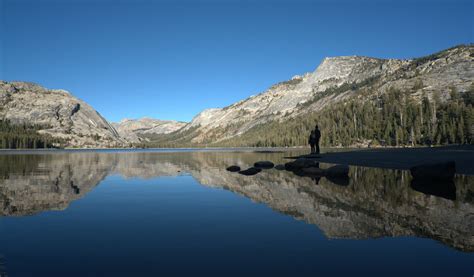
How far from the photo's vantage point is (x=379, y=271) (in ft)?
28.1

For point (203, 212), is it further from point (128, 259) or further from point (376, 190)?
point (376, 190)

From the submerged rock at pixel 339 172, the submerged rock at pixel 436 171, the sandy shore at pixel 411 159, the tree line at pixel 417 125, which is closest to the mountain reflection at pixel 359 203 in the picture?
the submerged rock at pixel 436 171

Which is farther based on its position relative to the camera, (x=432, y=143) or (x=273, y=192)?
(x=432, y=143)

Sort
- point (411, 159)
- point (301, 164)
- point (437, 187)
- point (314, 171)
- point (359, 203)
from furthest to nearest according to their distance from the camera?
1. point (411, 159)
2. point (301, 164)
3. point (314, 171)
4. point (437, 187)
5. point (359, 203)

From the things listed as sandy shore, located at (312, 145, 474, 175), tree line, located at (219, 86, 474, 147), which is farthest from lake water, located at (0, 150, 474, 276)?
tree line, located at (219, 86, 474, 147)

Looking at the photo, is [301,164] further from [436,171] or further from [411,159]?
[411,159]

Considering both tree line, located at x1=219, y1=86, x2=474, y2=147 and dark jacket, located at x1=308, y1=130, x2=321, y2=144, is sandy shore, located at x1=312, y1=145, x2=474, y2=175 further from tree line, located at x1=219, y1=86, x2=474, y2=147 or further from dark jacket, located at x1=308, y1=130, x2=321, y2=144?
tree line, located at x1=219, y1=86, x2=474, y2=147

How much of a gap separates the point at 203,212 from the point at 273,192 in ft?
25.8

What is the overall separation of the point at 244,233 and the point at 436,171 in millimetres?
22251

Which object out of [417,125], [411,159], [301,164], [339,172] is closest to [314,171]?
[339,172]

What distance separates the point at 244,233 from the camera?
12.8 meters

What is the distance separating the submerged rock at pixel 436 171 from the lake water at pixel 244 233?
3.12 m

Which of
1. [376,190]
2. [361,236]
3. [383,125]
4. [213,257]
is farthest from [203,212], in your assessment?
[383,125]

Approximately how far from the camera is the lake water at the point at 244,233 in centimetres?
899
